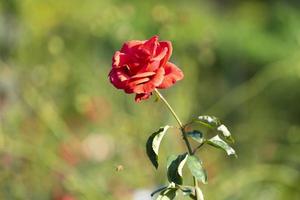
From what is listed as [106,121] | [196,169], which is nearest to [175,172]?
[196,169]

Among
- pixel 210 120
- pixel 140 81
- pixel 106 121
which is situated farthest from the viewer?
pixel 106 121

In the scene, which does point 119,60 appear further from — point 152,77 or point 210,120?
point 210,120

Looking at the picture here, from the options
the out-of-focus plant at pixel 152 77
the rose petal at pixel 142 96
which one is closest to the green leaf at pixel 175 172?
the out-of-focus plant at pixel 152 77

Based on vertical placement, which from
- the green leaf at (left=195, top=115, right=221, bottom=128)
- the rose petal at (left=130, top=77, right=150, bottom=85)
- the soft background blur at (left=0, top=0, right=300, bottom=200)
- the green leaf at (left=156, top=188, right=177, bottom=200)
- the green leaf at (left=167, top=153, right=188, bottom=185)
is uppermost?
the soft background blur at (left=0, top=0, right=300, bottom=200)

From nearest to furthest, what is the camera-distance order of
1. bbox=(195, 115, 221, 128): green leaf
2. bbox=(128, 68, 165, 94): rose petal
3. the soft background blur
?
bbox=(128, 68, 165, 94): rose petal, bbox=(195, 115, 221, 128): green leaf, the soft background blur

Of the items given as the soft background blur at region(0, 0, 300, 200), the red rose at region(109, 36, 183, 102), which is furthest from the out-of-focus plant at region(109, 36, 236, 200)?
the soft background blur at region(0, 0, 300, 200)

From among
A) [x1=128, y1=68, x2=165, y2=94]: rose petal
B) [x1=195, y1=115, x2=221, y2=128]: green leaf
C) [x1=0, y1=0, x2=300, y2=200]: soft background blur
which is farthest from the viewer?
[x1=0, y1=0, x2=300, y2=200]: soft background blur

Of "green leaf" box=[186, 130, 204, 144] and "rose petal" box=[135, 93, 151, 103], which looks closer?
"rose petal" box=[135, 93, 151, 103]

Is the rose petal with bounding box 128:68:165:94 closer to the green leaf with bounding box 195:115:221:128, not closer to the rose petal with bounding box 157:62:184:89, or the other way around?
the rose petal with bounding box 157:62:184:89
